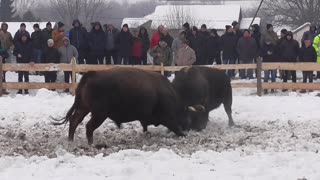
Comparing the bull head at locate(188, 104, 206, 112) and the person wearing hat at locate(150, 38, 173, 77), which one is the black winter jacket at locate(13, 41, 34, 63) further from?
the bull head at locate(188, 104, 206, 112)

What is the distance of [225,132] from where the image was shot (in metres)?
10.6

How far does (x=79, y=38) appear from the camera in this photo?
17500 millimetres

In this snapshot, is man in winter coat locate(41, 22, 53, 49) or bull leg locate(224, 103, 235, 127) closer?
bull leg locate(224, 103, 235, 127)

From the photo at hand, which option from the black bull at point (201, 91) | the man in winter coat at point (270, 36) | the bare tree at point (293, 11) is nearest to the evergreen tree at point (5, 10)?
the bare tree at point (293, 11)

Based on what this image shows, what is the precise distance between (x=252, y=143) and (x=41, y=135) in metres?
3.65

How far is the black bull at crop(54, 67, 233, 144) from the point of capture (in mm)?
9242

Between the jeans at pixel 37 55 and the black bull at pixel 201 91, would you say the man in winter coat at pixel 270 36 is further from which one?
the jeans at pixel 37 55

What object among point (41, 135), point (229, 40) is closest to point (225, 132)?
point (41, 135)

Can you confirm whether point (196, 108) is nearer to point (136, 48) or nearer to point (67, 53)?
point (67, 53)

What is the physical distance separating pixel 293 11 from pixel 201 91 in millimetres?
46495

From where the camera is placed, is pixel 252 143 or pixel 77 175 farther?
pixel 252 143

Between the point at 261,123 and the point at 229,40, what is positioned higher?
the point at 229,40

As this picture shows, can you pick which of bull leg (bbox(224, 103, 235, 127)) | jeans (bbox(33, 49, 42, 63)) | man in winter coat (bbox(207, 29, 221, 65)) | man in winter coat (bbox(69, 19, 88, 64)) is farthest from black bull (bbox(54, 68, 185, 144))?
man in winter coat (bbox(207, 29, 221, 65))

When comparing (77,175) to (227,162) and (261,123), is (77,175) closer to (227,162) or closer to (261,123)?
(227,162)
